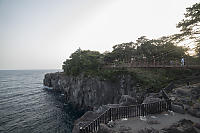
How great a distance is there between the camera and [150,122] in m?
6.57

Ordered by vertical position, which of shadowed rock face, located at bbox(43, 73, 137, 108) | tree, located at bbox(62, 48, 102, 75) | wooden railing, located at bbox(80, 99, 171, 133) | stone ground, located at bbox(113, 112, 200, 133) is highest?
tree, located at bbox(62, 48, 102, 75)

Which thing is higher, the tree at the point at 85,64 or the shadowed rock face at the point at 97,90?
the tree at the point at 85,64

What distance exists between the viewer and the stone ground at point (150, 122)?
615cm

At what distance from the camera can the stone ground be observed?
615 centimetres

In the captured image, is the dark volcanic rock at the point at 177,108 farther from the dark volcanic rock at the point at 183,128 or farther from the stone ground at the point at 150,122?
the dark volcanic rock at the point at 183,128

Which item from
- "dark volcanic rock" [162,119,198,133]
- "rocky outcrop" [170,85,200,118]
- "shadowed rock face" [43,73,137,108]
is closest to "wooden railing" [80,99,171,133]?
"rocky outcrop" [170,85,200,118]

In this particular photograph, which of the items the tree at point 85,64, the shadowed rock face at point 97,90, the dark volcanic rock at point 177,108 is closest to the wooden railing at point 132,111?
the dark volcanic rock at point 177,108

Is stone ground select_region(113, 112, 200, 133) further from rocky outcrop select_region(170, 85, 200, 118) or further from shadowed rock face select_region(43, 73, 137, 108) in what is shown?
shadowed rock face select_region(43, 73, 137, 108)

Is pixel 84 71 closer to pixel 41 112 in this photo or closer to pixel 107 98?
pixel 107 98

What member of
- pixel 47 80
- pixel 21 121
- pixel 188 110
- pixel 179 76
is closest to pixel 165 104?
pixel 188 110

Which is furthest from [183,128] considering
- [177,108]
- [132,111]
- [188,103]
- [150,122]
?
[188,103]

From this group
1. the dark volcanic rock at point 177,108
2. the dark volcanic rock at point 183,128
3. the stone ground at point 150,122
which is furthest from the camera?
the dark volcanic rock at point 177,108

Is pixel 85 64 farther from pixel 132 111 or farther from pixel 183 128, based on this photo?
pixel 183 128

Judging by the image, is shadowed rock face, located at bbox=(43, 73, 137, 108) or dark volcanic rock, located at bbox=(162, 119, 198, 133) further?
shadowed rock face, located at bbox=(43, 73, 137, 108)
